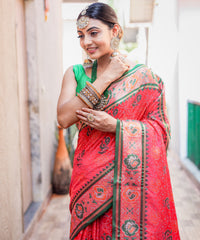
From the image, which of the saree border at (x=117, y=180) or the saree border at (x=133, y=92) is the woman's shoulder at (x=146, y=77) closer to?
the saree border at (x=133, y=92)

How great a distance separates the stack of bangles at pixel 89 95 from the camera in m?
1.19

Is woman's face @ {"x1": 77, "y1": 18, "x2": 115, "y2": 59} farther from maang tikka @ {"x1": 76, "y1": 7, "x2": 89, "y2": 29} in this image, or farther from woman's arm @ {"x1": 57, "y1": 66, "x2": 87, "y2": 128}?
woman's arm @ {"x1": 57, "y1": 66, "x2": 87, "y2": 128}

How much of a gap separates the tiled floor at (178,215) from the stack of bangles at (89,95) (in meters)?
1.87

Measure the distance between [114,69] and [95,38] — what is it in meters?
0.16

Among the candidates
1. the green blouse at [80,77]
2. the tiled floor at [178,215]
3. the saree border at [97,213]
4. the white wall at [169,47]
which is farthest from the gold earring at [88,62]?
the white wall at [169,47]

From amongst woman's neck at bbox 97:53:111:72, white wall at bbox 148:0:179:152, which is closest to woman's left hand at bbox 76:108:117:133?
woman's neck at bbox 97:53:111:72

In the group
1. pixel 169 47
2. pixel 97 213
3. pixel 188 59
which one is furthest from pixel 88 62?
pixel 169 47

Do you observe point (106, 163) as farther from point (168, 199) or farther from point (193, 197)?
point (193, 197)

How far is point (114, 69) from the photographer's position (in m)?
1.24

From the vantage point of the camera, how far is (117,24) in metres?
1.29

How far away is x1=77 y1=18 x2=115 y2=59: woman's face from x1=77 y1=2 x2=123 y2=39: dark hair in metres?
0.02

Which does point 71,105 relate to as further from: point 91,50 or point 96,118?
point 91,50

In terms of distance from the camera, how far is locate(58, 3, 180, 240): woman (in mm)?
1215

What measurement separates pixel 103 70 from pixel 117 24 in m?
0.22
